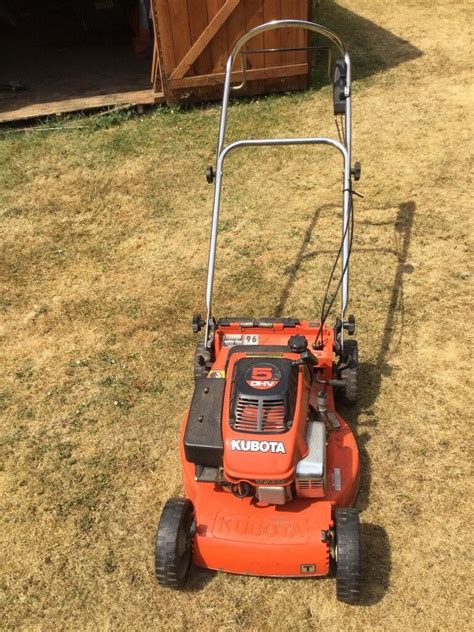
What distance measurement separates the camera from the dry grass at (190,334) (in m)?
3.31

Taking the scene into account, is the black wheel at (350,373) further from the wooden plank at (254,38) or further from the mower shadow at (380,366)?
the wooden plank at (254,38)

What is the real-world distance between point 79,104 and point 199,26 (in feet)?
6.01

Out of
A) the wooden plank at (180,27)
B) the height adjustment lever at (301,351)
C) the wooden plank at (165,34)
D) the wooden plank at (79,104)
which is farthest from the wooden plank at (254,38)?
the height adjustment lever at (301,351)

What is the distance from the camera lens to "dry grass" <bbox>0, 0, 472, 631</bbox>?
3.31m

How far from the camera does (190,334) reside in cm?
493

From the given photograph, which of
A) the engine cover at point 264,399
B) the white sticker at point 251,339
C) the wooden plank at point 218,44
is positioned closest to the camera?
the engine cover at point 264,399

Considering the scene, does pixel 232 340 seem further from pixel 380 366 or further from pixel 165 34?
pixel 165 34

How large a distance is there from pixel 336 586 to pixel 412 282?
9.23ft

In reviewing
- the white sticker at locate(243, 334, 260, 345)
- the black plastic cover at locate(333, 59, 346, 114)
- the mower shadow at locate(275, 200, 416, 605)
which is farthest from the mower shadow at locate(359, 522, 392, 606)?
the black plastic cover at locate(333, 59, 346, 114)

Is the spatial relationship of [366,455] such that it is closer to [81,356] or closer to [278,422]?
[278,422]

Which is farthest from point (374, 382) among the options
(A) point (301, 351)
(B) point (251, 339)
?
(A) point (301, 351)

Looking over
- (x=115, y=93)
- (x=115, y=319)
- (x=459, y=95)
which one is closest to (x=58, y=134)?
(x=115, y=93)

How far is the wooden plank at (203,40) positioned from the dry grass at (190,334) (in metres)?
0.58

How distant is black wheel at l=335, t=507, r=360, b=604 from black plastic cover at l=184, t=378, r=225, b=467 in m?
0.66
